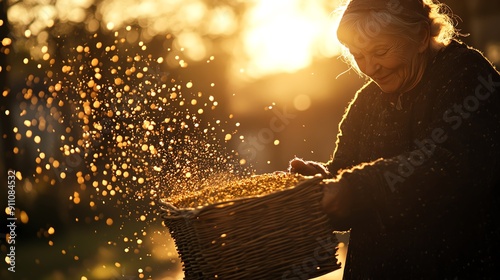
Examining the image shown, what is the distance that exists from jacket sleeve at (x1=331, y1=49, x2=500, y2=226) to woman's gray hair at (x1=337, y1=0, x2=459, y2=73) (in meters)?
0.30

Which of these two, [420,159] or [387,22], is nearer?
[420,159]

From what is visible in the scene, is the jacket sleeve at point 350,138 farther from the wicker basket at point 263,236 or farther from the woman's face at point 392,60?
the wicker basket at point 263,236

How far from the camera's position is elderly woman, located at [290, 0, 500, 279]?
304 centimetres

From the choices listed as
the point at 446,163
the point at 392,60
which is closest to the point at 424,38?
the point at 392,60

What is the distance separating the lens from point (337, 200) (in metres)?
2.93

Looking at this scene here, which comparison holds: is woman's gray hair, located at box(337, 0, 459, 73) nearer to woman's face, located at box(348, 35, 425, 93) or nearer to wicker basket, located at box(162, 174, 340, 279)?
woman's face, located at box(348, 35, 425, 93)

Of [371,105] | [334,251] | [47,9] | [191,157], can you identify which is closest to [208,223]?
[334,251]

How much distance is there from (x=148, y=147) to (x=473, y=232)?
299 centimetres

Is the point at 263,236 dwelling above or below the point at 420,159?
below

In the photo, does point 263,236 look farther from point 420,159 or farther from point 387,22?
point 387,22

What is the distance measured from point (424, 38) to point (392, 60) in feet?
0.60

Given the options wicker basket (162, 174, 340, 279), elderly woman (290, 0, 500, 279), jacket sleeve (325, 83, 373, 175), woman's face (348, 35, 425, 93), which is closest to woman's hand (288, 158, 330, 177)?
elderly woman (290, 0, 500, 279)

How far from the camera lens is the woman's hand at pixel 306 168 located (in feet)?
12.5

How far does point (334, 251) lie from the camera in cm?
299
